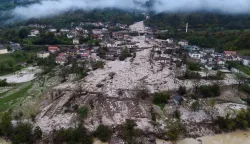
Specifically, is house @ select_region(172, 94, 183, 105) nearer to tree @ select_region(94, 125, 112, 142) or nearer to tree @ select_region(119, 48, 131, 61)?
tree @ select_region(94, 125, 112, 142)

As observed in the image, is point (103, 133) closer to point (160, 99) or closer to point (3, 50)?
point (160, 99)

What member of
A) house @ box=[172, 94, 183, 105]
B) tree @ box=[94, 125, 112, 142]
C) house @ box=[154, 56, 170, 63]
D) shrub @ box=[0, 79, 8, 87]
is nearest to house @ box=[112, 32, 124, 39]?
house @ box=[154, 56, 170, 63]

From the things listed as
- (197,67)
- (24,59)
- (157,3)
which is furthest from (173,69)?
(157,3)

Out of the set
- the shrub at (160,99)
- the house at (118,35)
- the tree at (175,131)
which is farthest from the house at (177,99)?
the house at (118,35)

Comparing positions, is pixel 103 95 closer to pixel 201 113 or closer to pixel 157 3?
pixel 201 113

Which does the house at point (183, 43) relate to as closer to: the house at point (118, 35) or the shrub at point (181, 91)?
the house at point (118, 35)

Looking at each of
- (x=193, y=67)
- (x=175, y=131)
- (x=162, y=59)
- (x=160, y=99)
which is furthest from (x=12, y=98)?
(x=193, y=67)
